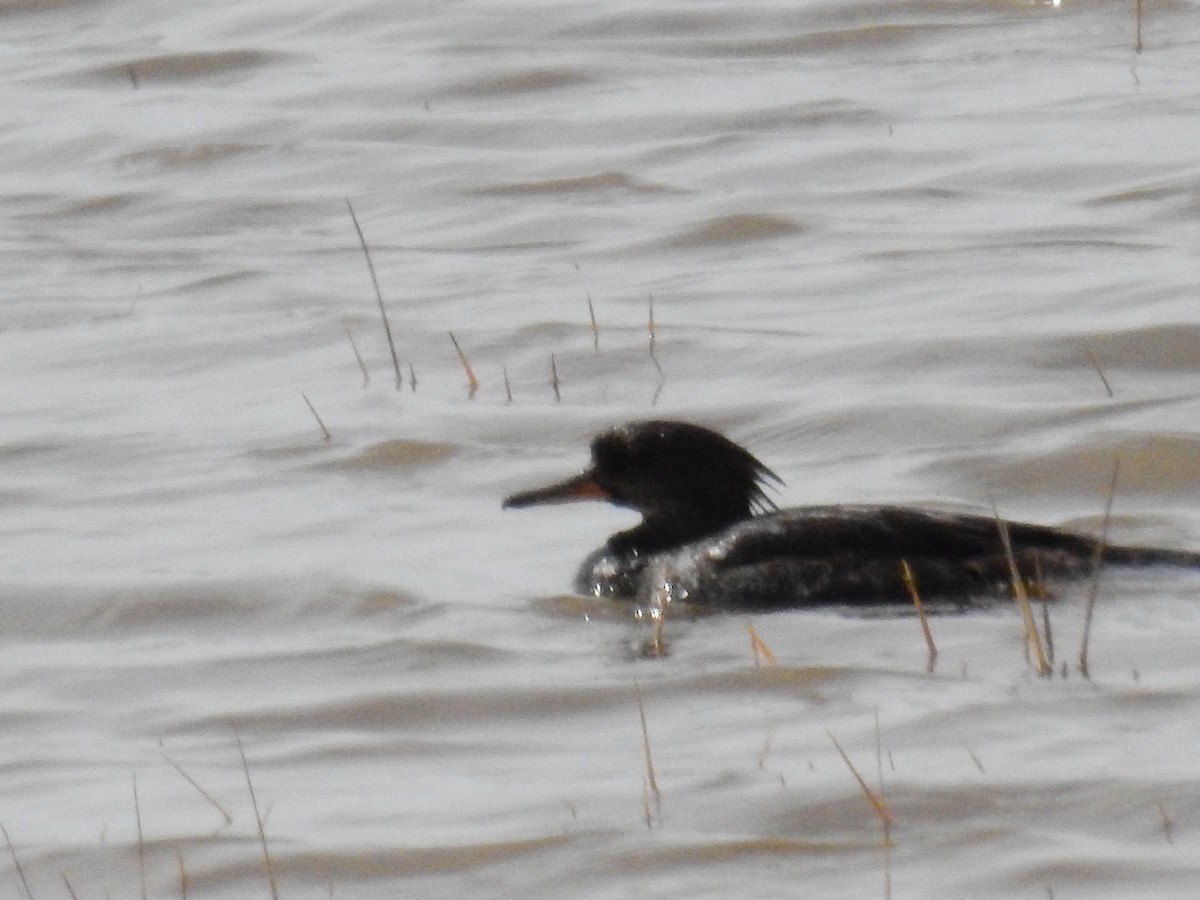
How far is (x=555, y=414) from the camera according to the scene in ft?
34.2

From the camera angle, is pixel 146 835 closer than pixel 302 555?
Yes

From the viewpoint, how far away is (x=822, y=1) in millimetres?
17391

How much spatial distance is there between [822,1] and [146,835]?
11.8m

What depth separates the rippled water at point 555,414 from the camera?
6188 millimetres

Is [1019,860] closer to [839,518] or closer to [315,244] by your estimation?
[839,518]

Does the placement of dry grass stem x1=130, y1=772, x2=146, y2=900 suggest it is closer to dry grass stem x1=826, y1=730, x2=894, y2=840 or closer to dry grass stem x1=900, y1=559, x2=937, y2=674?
dry grass stem x1=826, y1=730, x2=894, y2=840

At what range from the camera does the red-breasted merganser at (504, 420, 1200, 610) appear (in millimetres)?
8016

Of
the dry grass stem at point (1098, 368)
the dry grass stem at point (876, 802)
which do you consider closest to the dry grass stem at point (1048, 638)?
the dry grass stem at point (876, 802)

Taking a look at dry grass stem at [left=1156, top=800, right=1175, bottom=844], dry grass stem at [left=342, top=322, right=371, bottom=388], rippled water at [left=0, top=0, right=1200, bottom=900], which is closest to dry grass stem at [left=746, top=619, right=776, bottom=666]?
rippled water at [left=0, top=0, right=1200, bottom=900]

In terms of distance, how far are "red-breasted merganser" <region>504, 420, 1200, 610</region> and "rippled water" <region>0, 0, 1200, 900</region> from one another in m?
0.16

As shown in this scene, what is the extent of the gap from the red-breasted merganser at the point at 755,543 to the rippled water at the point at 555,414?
0.16 m

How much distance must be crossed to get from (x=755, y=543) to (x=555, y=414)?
7.16 ft

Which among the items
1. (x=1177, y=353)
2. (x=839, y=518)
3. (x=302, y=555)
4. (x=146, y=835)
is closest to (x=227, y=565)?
(x=302, y=555)

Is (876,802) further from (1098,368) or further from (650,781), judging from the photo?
(1098,368)
